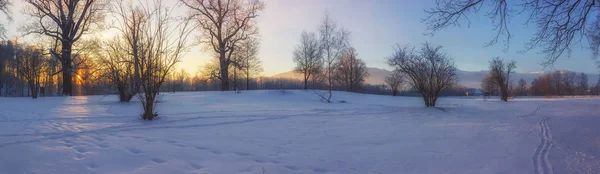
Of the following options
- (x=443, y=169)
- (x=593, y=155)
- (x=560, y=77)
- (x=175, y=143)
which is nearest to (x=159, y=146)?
(x=175, y=143)

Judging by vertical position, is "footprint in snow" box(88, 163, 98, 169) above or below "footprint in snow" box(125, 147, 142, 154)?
below

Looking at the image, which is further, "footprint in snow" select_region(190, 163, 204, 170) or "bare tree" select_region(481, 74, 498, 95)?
"bare tree" select_region(481, 74, 498, 95)

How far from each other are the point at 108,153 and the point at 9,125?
172 inches

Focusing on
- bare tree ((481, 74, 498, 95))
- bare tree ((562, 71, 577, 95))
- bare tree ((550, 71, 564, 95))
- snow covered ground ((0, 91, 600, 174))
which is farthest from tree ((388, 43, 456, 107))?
bare tree ((562, 71, 577, 95))

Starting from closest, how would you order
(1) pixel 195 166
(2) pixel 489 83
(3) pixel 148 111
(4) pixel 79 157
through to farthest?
(1) pixel 195 166
(4) pixel 79 157
(3) pixel 148 111
(2) pixel 489 83

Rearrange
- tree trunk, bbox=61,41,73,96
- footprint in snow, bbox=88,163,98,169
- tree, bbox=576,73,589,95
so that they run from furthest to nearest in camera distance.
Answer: tree, bbox=576,73,589,95 < tree trunk, bbox=61,41,73,96 < footprint in snow, bbox=88,163,98,169

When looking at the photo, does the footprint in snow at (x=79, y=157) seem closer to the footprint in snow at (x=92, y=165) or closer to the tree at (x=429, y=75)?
the footprint in snow at (x=92, y=165)

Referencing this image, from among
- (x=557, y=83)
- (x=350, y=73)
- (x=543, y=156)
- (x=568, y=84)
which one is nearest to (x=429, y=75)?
(x=543, y=156)

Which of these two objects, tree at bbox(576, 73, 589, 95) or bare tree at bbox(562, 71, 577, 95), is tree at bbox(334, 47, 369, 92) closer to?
bare tree at bbox(562, 71, 577, 95)

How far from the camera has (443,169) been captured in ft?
13.0

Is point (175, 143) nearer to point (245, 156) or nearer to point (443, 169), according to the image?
point (245, 156)

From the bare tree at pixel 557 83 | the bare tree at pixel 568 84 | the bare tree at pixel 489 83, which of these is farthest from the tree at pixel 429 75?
the bare tree at pixel 568 84

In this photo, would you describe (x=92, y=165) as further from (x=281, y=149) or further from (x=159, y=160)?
(x=281, y=149)

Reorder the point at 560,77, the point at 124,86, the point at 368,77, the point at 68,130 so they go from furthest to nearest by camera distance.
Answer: the point at 560,77 < the point at 368,77 < the point at 124,86 < the point at 68,130
